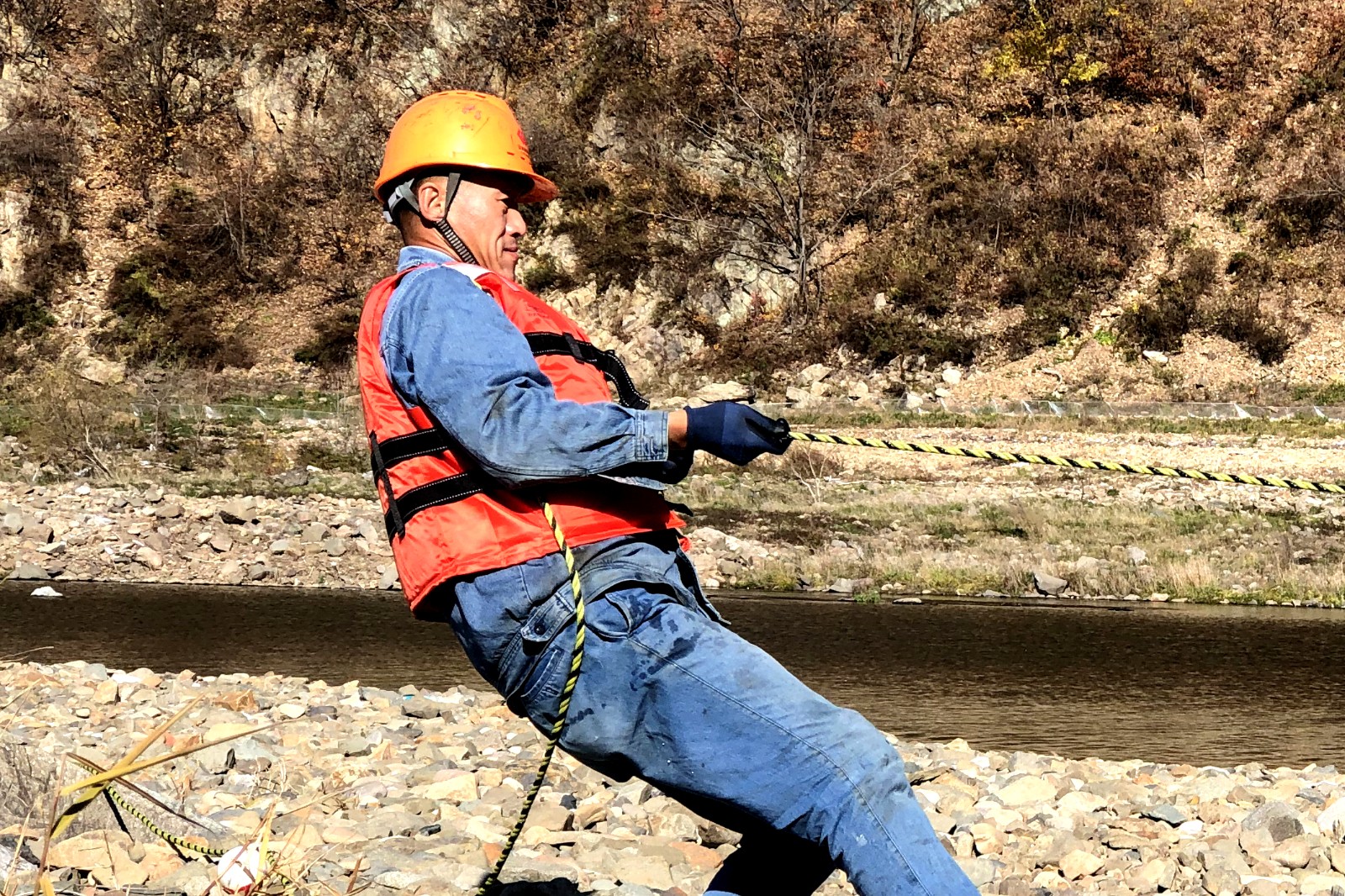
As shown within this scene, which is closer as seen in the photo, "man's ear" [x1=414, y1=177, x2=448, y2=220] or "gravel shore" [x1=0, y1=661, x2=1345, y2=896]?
"man's ear" [x1=414, y1=177, x2=448, y2=220]

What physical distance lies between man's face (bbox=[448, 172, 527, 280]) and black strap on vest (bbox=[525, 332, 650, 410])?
211mm

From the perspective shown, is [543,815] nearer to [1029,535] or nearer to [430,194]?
[430,194]

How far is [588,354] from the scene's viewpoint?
302cm

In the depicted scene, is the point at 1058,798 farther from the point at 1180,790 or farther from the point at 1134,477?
the point at 1134,477

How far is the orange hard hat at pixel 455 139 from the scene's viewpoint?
9.74ft

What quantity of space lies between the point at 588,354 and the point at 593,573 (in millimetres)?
524

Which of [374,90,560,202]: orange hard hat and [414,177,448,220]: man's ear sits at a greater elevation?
[374,90,560,202]: orange hard hat

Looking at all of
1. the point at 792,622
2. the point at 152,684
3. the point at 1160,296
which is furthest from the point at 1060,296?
the point at 152,684

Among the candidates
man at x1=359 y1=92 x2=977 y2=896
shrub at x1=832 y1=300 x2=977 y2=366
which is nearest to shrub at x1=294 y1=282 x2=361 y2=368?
shrub at x1=832 y1=300 x2=977 y2=366

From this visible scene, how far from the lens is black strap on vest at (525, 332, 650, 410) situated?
2.89m

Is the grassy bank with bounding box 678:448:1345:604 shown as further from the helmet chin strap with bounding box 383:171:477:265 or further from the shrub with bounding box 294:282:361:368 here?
the shrub with bounding box 294:282:361:368

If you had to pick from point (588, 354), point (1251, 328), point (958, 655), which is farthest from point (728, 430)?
point (1251, 328)

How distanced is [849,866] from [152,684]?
9123 millimetres

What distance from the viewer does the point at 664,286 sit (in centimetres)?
3481
